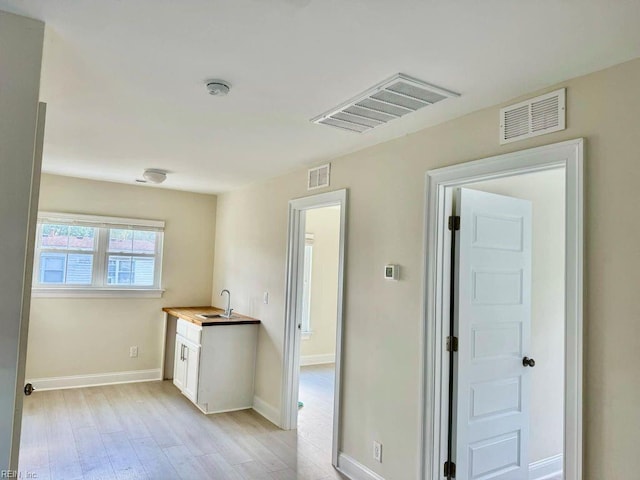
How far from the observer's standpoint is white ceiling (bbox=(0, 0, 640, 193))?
1.52 meters

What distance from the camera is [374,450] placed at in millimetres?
2957

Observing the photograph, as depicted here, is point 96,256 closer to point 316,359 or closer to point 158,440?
point 158,440

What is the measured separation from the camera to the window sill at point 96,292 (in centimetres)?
482

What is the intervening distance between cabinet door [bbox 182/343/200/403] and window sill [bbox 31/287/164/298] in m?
1.13

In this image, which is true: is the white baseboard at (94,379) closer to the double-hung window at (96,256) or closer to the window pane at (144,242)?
the double-hung window at (96,256)

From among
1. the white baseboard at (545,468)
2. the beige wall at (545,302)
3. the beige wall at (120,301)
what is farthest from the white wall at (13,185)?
the beige wall at (120,301)

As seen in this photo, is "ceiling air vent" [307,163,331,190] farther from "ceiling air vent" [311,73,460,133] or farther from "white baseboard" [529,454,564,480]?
"white baseboard" [529,454,564,480]

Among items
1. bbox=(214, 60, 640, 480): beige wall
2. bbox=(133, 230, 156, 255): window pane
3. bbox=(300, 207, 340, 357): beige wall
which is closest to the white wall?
bbox=(214, 60, 640, 480): beige wall

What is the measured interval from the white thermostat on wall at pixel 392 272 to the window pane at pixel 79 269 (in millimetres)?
3833

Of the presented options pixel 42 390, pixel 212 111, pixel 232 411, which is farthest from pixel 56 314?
pixel 212 111

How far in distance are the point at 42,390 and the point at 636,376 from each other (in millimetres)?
5399

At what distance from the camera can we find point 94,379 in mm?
5094

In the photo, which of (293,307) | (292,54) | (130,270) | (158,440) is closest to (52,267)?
(130,270)

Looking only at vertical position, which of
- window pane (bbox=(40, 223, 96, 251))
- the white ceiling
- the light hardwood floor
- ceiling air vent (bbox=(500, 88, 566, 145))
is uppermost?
the white ceiling
